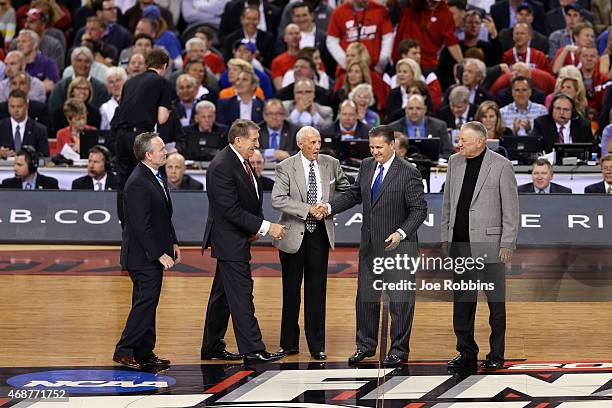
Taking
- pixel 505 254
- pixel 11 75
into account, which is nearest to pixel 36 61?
pixel 11 75

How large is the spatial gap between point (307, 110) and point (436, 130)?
169 cm

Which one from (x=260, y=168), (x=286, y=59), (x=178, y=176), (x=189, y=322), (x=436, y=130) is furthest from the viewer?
(x=286, y=59)

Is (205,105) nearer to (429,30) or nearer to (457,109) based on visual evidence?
(457,109)

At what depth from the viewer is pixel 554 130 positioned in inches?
635

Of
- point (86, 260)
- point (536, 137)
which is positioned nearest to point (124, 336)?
point (86, 260)

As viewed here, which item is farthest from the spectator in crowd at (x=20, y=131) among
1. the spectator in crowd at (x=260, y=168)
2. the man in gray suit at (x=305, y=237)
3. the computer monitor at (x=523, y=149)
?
the man in gray suit at (x=305, y=237)

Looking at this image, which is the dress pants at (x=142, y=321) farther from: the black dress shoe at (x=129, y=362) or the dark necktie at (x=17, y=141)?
the dark necktie at (x=17, y=141)

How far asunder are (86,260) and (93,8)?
709 cm

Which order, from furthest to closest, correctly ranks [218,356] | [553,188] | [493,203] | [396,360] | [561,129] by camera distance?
[561,129] < [553,188] < [218,356] < [493,203] < [396,360]

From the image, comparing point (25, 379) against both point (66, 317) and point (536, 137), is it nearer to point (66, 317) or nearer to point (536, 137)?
point (66, 317)

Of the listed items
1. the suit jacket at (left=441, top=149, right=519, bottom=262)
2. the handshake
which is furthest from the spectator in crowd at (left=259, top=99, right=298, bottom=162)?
the suit jacket at (left=441, top=149, right=519, bottom=262)

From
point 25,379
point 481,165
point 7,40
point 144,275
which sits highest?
point 7,40

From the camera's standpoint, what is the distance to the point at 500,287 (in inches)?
354

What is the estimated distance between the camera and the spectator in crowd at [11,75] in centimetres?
1794
